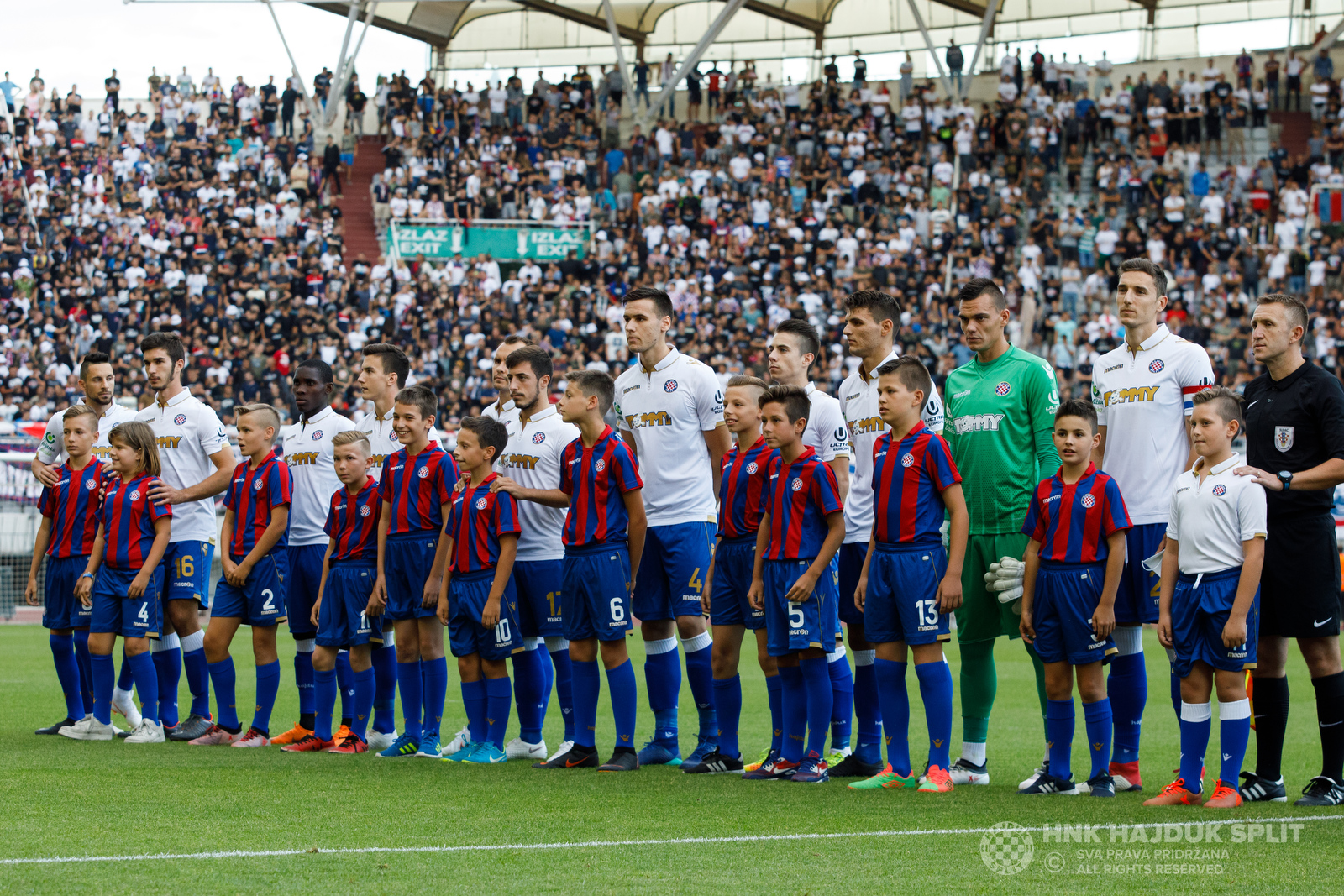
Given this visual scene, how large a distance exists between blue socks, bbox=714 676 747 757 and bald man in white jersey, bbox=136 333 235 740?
330 cm

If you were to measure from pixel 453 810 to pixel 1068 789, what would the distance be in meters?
2.78

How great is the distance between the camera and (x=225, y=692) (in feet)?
28.5

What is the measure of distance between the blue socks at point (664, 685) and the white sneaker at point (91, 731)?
3075 mm

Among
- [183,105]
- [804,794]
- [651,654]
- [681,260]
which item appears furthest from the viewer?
[183,105]

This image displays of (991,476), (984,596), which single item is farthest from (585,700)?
(991,476)

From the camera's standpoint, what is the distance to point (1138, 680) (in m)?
6.87

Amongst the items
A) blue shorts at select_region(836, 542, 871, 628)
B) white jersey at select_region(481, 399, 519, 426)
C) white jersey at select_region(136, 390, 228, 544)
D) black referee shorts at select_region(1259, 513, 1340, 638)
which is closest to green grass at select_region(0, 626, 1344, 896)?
black referee shorts at select_region(1259, 513, 1340, 638)

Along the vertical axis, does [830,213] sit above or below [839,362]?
above

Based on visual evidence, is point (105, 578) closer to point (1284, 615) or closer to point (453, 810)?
point (453, 810)

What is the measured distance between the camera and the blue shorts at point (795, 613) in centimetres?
700

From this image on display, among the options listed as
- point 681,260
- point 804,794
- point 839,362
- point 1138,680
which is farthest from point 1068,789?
point 681,260

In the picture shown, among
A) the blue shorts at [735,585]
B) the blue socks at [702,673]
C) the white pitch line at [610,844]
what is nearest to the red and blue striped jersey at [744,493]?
the blue shorts at [735,585]

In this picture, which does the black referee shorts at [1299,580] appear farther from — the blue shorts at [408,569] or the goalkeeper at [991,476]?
the blue shorts at [408,569]

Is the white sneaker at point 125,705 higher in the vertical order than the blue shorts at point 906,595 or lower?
lower
